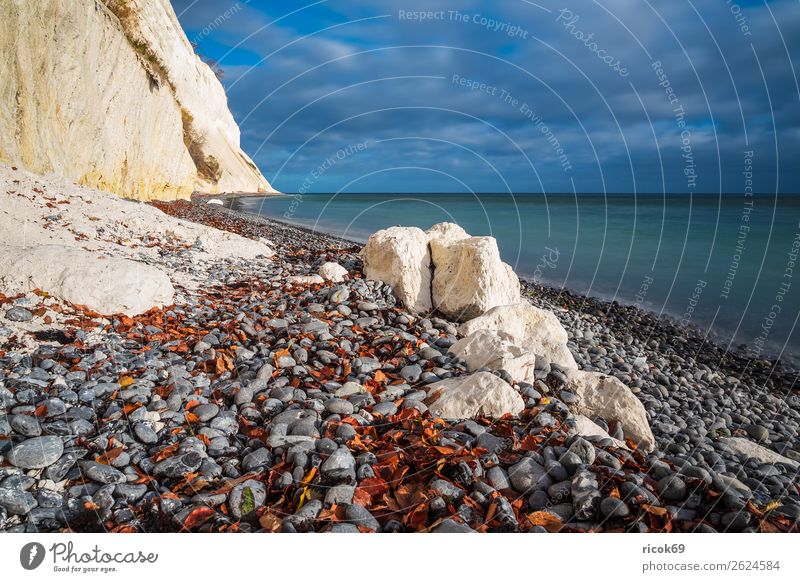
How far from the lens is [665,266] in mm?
19016

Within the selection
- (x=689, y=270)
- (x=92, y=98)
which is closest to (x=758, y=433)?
(x=689, y=270)

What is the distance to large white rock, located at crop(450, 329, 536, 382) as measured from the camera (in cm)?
417

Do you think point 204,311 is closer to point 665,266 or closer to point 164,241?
point 164,241

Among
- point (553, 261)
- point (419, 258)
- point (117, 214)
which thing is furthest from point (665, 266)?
point (117, 214)

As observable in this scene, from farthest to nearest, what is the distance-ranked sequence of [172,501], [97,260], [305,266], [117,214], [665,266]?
[665,266] → [117,214] → [305,266] → [97,260] → [172,501]

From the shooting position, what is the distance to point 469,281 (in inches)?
251

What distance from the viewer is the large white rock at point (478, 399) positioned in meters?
3.60

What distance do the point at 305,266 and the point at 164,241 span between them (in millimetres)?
3654

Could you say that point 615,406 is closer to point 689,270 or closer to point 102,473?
point 102,473

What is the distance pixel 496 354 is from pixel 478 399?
81cm

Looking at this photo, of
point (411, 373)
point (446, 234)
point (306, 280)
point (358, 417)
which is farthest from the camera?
point (446, 234)

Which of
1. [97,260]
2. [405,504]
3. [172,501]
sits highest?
[97,260]

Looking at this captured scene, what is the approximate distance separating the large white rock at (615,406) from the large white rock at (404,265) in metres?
2.73

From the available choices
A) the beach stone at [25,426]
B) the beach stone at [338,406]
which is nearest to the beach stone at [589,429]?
the beach stone at [338,406]
